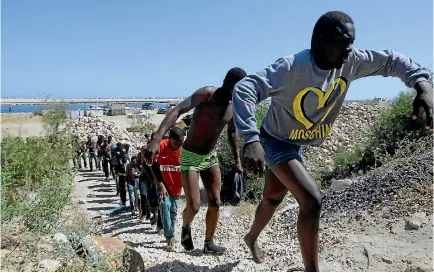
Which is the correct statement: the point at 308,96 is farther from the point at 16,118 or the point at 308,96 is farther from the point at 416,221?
the point at 16,118

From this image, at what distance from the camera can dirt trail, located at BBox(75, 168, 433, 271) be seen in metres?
4.47

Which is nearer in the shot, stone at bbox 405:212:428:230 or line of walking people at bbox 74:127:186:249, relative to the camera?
stone at bbox 405:212:428:230

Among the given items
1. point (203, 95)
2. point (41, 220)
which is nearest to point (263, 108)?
point (203, 95)

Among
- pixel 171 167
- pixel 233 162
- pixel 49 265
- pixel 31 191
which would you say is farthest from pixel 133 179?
pixel 49 265

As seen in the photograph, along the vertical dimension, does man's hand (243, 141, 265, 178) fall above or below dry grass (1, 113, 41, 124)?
above

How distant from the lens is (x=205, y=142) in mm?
4953

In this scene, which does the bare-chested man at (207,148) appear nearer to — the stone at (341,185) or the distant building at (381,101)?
the stone at (341,185)

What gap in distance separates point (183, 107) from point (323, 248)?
212 cm

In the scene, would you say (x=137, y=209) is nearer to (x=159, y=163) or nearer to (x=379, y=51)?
(x=159, y=163)

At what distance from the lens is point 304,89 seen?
3.20 metres

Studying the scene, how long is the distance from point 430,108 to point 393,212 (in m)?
2.88

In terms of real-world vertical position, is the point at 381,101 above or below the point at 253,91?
below

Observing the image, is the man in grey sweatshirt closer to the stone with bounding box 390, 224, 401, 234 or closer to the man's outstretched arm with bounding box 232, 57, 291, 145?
the man's outstretched arm with bounding box 232, 57, 291, 145

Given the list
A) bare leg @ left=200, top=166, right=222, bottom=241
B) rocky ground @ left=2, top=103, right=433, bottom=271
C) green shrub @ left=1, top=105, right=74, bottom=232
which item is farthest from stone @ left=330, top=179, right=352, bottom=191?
green shrub @ left=1, top=105, right=74, bottom=232
